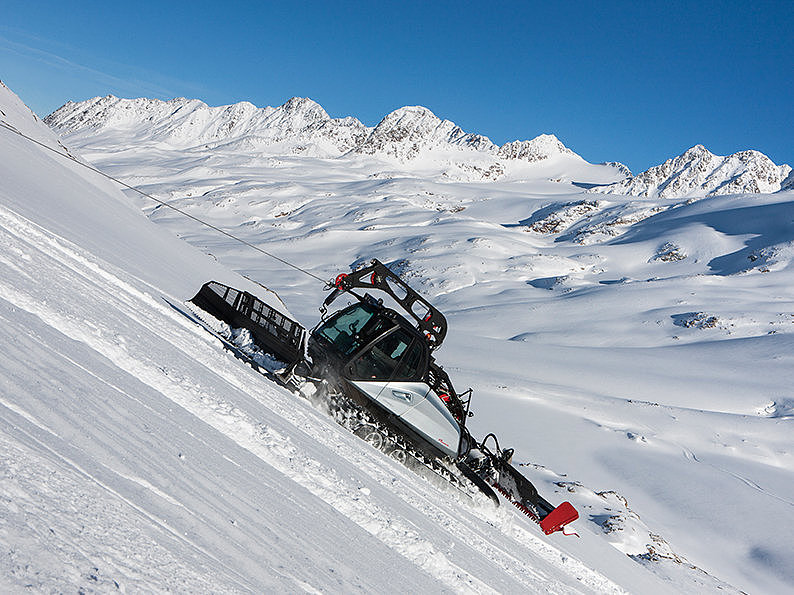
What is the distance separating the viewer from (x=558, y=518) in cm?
959

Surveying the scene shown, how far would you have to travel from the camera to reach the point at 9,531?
7.47 ft

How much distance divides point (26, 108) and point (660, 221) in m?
89.2

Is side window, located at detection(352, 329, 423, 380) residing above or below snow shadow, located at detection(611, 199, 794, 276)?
→ below

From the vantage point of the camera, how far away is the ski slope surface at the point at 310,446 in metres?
3.00

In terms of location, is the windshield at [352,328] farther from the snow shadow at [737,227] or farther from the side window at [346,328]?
the snow shadow at [737,227]

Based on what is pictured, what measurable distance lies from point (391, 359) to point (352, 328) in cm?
95

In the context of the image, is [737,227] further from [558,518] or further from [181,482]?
[181,482]

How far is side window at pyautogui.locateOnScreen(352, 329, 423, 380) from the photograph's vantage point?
9453mm

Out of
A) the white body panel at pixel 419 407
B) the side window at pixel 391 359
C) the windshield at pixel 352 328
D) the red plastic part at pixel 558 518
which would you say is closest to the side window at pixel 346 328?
the windshield at pixel 352 328

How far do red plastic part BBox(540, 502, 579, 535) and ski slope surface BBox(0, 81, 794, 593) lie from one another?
22 cm

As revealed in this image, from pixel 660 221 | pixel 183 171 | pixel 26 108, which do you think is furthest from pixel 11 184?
pixel 183 171

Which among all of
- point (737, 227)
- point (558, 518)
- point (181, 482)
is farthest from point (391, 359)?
point (737, 227)

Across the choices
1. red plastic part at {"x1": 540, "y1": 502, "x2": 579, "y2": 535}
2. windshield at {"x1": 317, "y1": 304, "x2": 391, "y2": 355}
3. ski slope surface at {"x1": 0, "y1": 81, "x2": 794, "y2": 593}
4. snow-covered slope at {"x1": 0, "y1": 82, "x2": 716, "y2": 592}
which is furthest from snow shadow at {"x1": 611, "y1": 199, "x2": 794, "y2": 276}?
snow-covered slope at {"x1": 0, "y1": 82, "x2": 716, "y2": 592}

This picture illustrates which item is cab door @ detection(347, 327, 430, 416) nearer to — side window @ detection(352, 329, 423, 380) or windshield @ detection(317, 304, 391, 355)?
side window @ detection(352, 329, 423, 380)
